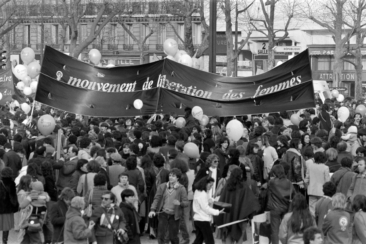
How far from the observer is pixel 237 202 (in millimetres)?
9805

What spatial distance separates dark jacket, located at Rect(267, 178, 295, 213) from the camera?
1000cm

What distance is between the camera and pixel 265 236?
410 inches

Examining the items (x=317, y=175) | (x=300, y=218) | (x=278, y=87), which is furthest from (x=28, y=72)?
(x=300, y=218)

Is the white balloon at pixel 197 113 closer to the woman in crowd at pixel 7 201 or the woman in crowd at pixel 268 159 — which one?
the woman in crowd at pixel 268 159

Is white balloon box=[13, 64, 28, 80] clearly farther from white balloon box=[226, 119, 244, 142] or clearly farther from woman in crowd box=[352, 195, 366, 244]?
woman in crowd box=[352, 195, 366, 244]

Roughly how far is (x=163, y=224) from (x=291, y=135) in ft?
12.8

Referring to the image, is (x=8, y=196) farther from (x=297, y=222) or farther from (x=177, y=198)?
(x=297, y=222)

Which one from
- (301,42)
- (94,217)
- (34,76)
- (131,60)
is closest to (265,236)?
(94,217)

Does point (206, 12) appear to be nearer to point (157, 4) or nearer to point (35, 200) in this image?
point (157, 4)

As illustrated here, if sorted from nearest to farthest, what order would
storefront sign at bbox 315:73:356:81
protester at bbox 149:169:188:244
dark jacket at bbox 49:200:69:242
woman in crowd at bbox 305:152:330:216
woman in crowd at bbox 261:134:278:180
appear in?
dark jacket at bbox 49:200:69:242 < protester at bbox 149:169:188:244 < woman in crowd at bbox 305:152:330:216 < woman in crowd at bbox 261:134:278:180 < storefront sign at bbox 315:73:356:81

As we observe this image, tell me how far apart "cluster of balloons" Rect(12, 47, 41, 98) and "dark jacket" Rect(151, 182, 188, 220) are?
1177cm

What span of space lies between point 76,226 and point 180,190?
72.0 inches

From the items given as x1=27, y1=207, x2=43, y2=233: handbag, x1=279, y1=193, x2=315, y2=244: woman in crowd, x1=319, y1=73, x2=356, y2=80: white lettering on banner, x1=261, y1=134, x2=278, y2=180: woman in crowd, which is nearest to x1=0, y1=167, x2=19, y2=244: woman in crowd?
x1=27, y1=207, x2=43, y2=233: handbag

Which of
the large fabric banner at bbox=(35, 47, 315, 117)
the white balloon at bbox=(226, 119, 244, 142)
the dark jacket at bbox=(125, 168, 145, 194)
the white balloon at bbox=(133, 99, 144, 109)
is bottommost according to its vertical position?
the dark jacket at bbox=(125, 168, 145, 194)
